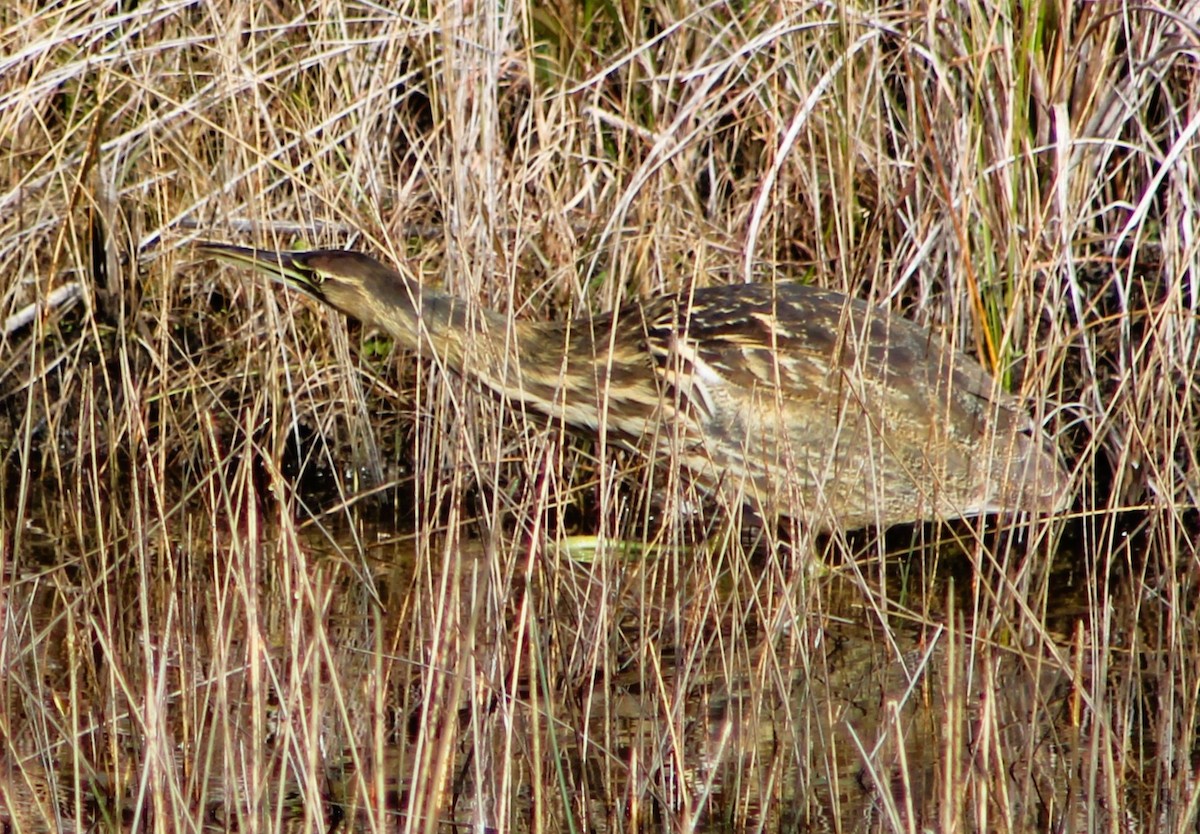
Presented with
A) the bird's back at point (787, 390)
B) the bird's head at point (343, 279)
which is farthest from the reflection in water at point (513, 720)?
the bird's head at point (343, 279)

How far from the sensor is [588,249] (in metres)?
3.93

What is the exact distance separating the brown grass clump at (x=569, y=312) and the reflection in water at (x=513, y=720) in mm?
19

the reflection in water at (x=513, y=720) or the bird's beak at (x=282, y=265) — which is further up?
the bird's beak at (x=282, y=265)

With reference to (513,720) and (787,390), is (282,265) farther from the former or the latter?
(513,720)

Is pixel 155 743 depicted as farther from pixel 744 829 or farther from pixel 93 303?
pixel 93 303

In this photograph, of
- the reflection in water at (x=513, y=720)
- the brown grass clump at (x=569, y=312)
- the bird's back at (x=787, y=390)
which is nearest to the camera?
the reflection in water at (x=513, y=720)

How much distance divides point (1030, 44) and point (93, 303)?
2023 millimetres

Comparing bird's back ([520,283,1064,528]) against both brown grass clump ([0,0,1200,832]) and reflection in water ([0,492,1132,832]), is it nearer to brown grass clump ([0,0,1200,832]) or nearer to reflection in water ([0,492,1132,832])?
brown grass clump ([0,0,1200,832])

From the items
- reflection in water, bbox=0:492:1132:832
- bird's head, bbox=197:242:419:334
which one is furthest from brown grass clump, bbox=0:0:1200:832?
bird's head, bbox=197:242:419:334

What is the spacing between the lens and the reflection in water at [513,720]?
82.3 inches

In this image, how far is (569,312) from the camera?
3.72 meters

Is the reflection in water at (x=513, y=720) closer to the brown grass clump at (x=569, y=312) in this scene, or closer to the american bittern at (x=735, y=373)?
the brown grass clump at (x=569, y=312)

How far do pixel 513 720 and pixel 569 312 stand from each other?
163cm

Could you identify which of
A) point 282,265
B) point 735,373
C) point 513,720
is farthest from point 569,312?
point 513,720
